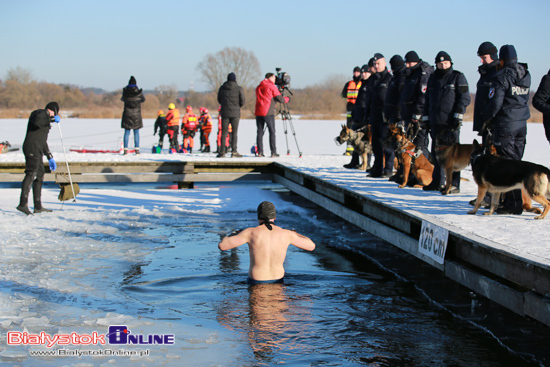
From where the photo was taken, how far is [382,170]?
9297 mm

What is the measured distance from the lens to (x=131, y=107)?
46.3ft

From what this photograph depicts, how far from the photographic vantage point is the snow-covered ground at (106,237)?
13.9 ft

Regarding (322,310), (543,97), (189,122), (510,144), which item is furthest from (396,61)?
(189,122)

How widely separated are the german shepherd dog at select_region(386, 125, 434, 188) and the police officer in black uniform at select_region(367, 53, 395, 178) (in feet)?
2.49

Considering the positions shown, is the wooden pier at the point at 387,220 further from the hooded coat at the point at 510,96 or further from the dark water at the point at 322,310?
the hooded coat at the point at 510,96

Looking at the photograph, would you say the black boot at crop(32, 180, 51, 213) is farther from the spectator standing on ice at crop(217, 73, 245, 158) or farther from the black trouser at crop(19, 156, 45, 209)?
the spectator standing on ice at crop(217, 73, 245, 158)

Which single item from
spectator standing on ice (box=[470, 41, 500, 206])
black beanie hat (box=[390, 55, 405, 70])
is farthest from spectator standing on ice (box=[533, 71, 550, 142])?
black beanie hat (box=[390, 55, 405, 70])

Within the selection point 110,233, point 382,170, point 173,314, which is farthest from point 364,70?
point 173,314

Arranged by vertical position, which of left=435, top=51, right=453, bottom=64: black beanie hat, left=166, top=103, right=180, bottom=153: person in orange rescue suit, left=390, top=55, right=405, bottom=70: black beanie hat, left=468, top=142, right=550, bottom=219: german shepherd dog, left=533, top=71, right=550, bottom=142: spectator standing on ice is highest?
left=390, top=55, right=405, bottom=70: black beanie hat

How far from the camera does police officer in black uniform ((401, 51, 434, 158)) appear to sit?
7.82m

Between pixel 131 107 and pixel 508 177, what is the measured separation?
10476mm

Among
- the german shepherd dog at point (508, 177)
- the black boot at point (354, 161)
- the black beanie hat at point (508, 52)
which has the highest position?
the black beanie hat at point (508, 52)

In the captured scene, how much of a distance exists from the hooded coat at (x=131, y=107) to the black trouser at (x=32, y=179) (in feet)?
17.0
